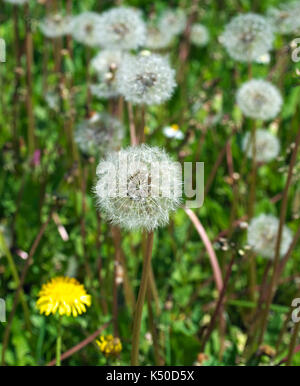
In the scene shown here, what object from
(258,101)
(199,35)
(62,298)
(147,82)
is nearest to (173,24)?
(199,35)

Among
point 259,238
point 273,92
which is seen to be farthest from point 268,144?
point 259,238

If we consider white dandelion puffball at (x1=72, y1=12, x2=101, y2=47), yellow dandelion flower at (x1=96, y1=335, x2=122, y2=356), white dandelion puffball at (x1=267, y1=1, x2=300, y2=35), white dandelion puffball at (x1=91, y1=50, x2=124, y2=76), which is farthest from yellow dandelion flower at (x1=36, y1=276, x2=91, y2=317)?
white dandelion puffball at (x1=267, y1=1, x2=300, y2=35)

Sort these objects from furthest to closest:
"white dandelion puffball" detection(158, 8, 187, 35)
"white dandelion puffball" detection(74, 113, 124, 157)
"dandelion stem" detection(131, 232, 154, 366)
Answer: "white dandelion puffball" detection(158, 8, 187, 35), "white dandelion puffball" detection(74, 113, 124, 157), "dandelion stem" detection(131, 232, 154, 366)

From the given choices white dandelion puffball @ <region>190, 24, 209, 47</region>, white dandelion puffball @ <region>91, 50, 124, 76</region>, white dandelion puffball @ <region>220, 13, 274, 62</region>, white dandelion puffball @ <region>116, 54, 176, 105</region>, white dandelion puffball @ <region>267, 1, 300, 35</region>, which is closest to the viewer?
white dandelion puffball @ <region>116, 54, 176, 105</region>

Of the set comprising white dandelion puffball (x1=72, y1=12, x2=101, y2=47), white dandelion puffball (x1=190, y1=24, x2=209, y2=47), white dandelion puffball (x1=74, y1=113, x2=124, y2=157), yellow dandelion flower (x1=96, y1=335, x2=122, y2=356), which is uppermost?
white dandelion puffball (x1=190, y1=24, x2=209, y2=47)

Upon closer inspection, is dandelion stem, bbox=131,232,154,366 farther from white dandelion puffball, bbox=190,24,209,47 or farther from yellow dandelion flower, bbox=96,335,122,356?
white dandelion puffball, bbox=190,24,209,47

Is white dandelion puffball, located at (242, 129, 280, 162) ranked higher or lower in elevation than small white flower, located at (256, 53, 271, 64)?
lower

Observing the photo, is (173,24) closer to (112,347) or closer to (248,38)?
(248,38)
